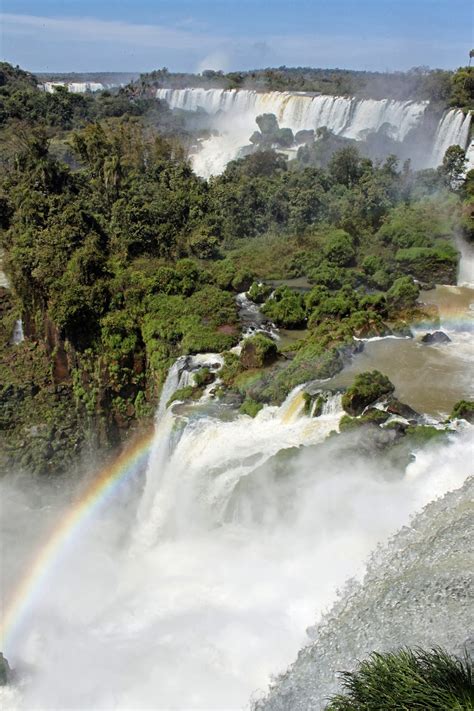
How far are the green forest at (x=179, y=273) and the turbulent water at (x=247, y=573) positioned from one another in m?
2.60

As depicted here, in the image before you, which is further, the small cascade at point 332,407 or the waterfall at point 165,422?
the waterfall at point 165,422

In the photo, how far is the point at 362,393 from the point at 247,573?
17.9 ft

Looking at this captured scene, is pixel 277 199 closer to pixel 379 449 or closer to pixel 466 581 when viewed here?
pixel 379 449

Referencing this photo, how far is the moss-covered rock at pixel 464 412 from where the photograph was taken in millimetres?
15453

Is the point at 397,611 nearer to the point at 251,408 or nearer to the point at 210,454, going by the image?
the point at 210,454

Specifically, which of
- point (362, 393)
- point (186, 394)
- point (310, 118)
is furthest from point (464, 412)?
point (310, 118)

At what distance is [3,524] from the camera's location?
66.8 feet

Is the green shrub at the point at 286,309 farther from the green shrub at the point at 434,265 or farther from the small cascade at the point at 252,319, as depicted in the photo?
the green shrub at the point at 434,265

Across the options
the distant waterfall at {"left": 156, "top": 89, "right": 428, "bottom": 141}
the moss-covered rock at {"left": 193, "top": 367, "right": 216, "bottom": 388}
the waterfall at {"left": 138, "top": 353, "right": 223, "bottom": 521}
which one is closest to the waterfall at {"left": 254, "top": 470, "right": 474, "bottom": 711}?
the waterfall at {"left": 138, "top": 353, "right": 223, "bottom": 521}

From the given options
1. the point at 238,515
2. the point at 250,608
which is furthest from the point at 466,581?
the point at 238,515

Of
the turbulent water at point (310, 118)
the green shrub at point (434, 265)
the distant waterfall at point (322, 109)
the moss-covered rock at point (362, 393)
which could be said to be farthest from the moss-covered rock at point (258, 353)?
the distant waterfall at point (322, 109)

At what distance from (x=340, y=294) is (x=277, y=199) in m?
13.5

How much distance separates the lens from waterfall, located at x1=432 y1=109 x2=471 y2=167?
39.8 metres

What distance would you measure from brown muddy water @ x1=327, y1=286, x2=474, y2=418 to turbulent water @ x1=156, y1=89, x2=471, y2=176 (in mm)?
22850
